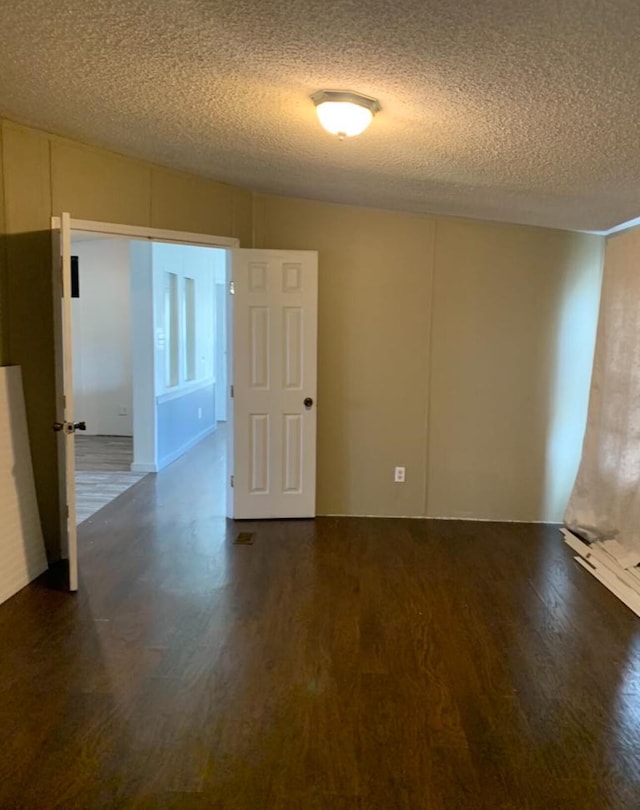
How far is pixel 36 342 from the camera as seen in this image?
11.1ft

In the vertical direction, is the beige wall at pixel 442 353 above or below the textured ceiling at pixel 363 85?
below

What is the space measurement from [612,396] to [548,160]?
1806mm

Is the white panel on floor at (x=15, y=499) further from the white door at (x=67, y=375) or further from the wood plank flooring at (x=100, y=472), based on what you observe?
the wood plank flooring at (x=100, y=472)

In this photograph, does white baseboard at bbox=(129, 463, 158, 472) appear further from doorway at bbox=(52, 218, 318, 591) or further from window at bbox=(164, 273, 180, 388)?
doorway at bbox=(52, 218, 318, 591)

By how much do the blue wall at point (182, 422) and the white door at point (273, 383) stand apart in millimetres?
2060

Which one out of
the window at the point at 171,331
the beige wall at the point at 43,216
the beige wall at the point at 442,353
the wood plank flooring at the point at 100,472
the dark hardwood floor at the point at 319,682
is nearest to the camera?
the dark hardwood floor at the point at 319,682

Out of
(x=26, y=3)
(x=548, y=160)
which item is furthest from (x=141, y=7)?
(x=548, y=160)

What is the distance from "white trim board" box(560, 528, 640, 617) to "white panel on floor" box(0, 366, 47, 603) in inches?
133

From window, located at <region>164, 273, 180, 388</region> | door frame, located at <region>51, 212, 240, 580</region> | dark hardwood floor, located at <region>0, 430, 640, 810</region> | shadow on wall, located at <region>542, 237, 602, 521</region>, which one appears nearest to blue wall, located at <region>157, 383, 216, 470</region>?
window, located at <region>164, 273, 180, 388</region>

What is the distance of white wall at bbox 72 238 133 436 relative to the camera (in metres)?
7.99

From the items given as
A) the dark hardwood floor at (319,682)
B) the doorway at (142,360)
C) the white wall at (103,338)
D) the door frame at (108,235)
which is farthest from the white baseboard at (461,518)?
the white wall at (103,338)

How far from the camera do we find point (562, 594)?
129 inches

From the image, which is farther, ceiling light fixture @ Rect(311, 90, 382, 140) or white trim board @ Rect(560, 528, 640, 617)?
white trim board @ Rect(560, 528, 640, 617)

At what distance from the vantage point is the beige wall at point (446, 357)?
4.40 metres
